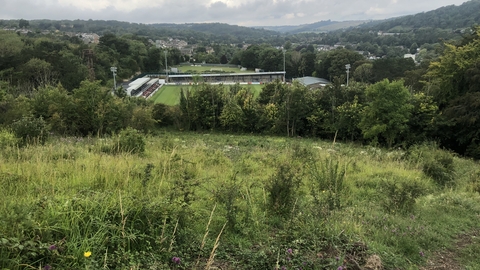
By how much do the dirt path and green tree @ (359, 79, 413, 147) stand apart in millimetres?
20051

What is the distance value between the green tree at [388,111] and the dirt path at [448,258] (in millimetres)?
20051

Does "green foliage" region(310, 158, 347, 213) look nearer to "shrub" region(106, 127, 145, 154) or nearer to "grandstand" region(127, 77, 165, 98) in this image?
"shrub" region(106, 127, 145, 154)

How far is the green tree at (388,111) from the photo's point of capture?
22.9m

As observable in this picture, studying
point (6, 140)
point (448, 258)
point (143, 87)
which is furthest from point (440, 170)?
point (143, 87)

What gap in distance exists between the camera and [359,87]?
92.9ft

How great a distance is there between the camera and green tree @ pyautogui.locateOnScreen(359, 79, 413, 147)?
22.9m

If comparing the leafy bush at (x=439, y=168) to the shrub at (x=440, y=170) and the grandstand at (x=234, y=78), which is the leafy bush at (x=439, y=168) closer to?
the shrub at (x=440, y=170)

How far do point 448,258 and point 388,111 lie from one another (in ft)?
70.0

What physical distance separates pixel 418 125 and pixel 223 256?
25.2 metres

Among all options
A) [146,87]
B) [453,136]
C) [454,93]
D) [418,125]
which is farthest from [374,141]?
[146,87]

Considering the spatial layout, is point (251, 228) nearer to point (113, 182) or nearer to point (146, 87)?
point (113, 182)

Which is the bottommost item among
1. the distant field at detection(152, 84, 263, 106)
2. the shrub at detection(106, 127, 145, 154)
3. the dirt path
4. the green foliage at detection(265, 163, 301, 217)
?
the distant field at detection(152, 84, 263, 106)

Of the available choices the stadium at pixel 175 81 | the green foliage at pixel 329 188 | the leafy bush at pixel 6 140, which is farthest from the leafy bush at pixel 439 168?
the stadium at pixel 175 81

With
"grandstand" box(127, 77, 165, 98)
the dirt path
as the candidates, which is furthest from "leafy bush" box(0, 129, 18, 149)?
"grandstand" box(127, 77, 165, 98)
